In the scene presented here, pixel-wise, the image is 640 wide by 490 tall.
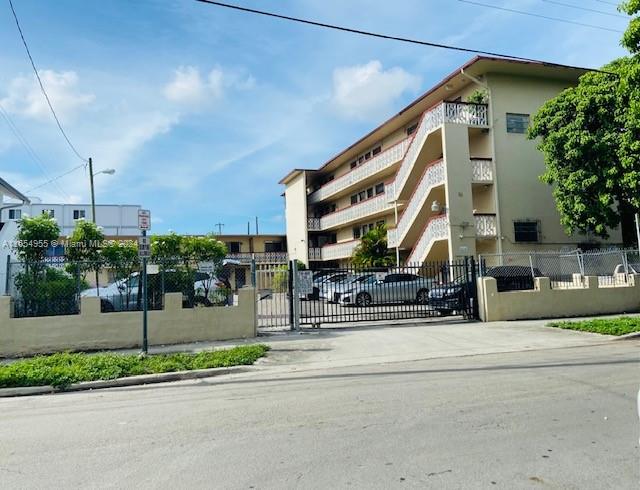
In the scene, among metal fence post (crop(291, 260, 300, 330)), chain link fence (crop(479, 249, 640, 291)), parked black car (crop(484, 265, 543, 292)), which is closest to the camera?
metal fence post (crop(291, 260, 300, 330))

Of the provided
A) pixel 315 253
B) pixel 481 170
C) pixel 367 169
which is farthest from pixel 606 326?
pixel 315 253

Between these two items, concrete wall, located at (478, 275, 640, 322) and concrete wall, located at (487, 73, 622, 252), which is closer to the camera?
concrete wall, located at (478, 275, 640, 322)

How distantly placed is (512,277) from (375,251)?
48.1 feet

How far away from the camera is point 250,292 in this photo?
13539 millimetres

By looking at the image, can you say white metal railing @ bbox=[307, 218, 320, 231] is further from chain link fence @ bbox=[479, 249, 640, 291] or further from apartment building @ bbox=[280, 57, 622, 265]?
chain link fence @ bbox=[479, 249, 640, 291]

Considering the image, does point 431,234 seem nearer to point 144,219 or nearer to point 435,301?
point 435,301

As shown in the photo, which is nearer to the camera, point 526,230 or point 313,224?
point 526,230

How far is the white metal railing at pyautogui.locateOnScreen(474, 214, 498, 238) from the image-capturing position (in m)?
23.3

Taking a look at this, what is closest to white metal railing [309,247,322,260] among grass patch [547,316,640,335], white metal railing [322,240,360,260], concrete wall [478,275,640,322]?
white metal railing [322,240,360,260]

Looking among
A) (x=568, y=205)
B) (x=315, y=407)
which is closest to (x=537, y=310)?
(x=568, y=205)

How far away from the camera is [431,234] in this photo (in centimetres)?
2378

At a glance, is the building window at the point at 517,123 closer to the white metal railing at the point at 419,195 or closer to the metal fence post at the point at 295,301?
the white metal railing at the point at 419,195

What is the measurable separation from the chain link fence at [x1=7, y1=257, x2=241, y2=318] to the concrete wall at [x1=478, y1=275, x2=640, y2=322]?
7752 mm

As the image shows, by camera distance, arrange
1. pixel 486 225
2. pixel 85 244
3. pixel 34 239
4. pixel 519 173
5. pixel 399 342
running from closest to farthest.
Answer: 1. pixel 399 342
2. pixel 34 239
3. pixel 85 244
4. pixel 486 225
5. pixel 519 173
